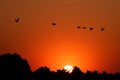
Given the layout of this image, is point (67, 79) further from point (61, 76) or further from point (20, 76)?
point (20, 76)

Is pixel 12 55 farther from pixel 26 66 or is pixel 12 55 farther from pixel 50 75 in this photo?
pixel 50 75

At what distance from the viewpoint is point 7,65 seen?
172125 millimetres

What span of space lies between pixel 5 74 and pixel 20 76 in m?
5.59

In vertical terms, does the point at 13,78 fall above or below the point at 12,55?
below

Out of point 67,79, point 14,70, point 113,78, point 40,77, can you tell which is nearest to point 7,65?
point 14,70

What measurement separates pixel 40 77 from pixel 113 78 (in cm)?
2636

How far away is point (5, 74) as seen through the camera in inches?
6506

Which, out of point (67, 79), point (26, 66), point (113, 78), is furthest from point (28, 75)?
point (113, 78)

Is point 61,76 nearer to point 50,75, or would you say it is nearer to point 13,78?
point 50,75

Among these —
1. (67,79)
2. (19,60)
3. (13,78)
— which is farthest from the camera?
(67,79)

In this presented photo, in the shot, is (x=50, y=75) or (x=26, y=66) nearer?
(x=26, y=66)

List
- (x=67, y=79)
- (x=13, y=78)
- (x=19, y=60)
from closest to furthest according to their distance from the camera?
(x=13, y=78) → (x=19, y=60) → (x=67, y=79)

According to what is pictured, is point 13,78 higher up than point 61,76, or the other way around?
point 61,76

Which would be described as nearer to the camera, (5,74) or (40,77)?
(5,74)
